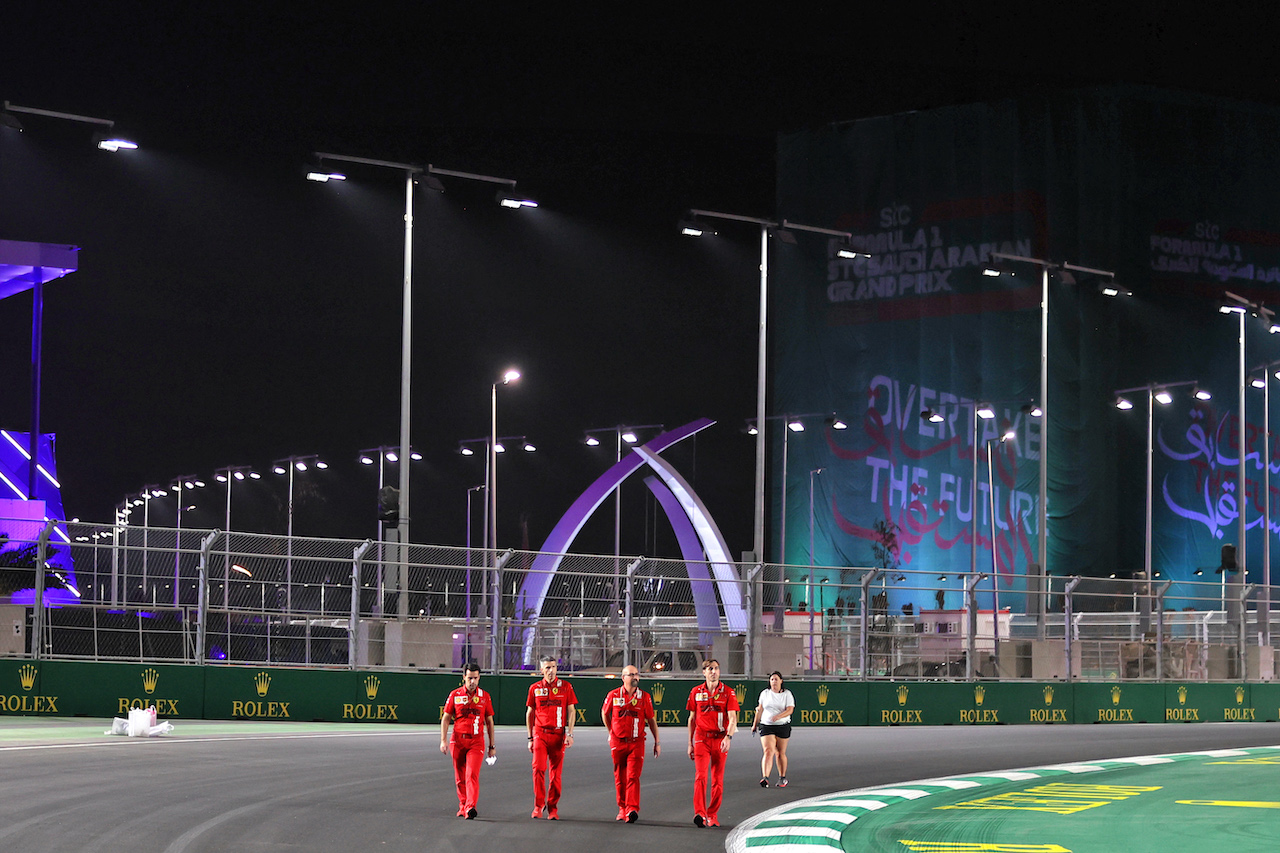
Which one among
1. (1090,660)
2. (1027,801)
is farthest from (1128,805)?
(1090,660)

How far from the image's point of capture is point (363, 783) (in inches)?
A: 615

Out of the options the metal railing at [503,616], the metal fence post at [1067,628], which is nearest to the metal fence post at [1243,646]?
the metal railing at [503,616]

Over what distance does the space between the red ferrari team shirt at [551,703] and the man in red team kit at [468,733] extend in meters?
0.44

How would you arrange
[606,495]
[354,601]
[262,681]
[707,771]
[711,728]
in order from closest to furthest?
[711,728] < [707,771] < [262,681] < [354,601] < [606,495]

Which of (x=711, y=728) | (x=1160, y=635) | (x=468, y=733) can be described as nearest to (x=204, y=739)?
(x=468, y=733)

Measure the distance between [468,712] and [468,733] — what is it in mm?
215

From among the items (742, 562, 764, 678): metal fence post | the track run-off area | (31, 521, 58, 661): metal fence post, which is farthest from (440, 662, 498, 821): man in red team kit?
(742, 562, 764, 678): metal fence post

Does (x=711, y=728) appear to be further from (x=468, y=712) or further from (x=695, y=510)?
(x=695, y=510)

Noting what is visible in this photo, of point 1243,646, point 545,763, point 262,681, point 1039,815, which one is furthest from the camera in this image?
point 1243,646

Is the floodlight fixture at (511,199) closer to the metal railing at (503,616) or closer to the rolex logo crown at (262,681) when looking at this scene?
the metal railing at (503,616)

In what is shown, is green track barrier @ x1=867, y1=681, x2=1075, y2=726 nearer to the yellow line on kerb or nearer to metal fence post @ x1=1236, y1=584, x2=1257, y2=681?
metal fence post @ x1=1236, y1=584, x2=1257, y2=681

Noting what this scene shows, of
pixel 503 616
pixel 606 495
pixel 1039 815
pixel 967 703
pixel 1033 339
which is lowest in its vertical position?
pixel 967 703

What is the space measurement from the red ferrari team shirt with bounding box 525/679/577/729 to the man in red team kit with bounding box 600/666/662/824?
1.23 feet

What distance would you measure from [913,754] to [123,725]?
10.8m
